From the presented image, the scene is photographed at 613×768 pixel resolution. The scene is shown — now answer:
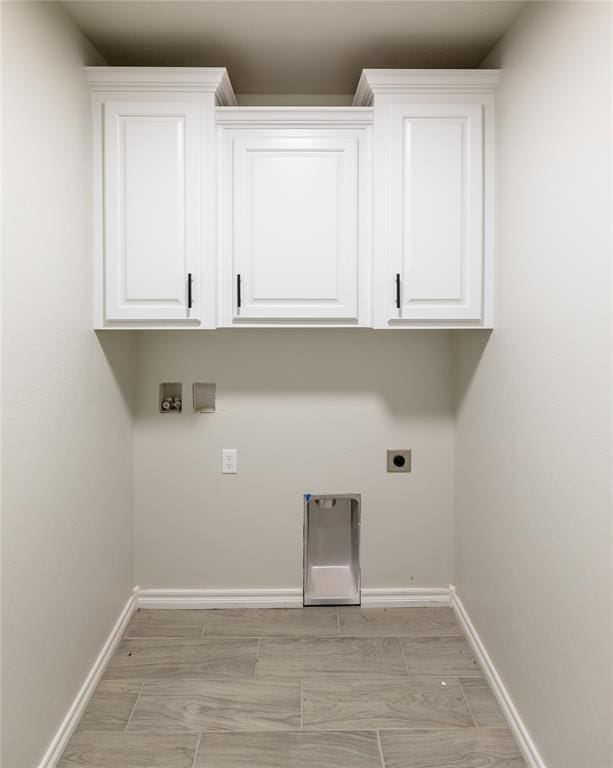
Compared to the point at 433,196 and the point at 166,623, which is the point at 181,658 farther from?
the point at 433,196

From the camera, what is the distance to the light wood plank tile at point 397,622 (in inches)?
99.8

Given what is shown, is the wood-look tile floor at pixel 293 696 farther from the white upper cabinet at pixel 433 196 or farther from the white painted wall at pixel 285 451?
the white upper cabinet at pixel 433 196

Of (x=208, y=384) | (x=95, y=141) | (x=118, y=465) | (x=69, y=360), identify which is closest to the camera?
(x=69, y=360)

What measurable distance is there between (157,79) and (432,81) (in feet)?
3.50

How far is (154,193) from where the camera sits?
2.18m

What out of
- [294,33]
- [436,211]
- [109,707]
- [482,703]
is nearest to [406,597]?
[482,703]

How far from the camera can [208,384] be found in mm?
2725

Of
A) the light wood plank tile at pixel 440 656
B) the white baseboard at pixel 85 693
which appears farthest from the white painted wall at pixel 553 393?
the white baseboard at pixel 85 693

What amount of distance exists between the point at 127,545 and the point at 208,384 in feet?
2.82

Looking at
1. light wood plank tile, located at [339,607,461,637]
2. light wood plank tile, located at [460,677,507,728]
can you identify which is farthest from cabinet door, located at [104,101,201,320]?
light wood plank tile, located at [460,677,507,728]

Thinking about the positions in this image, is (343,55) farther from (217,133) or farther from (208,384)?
(208,384)

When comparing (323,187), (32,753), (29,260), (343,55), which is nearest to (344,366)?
(323,187)

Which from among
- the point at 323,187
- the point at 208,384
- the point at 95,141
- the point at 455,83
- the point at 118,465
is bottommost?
the point at 118,465

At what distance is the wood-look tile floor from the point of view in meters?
1.83
